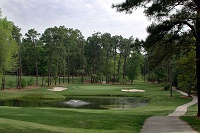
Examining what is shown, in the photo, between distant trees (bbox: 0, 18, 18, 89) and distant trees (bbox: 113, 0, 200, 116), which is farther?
distant trees (bbox: 0, 18, 18, 89)

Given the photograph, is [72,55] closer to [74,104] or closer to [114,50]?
[114,50]

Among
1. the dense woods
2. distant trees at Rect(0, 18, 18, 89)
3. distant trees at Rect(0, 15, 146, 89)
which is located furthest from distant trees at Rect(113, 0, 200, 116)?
distant trees at Rect(0, 15, 146, 89)

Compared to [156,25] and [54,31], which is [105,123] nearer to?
[156,25]

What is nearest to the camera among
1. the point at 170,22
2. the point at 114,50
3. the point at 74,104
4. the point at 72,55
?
the point at 170,22

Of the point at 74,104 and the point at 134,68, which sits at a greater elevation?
the point at 134,68

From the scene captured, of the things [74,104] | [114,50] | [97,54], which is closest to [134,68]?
[97,54]

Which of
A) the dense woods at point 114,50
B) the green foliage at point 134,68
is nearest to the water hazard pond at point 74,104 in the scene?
the dense woods at point 114,50

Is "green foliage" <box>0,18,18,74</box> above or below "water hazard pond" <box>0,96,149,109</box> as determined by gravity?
above

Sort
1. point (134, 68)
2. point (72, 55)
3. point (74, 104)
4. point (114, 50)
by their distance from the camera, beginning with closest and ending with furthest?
point (74, 104), point (134, 68), point (72, 55), point (114, 50)

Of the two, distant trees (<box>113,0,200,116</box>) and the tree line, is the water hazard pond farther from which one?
distant trees (<box>113,0,200,116</box>)

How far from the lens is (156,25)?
17578 millimetres

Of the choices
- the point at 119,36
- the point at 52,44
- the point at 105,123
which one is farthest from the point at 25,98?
the point at 119,36

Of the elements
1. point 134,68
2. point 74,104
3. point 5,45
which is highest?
point 5,45

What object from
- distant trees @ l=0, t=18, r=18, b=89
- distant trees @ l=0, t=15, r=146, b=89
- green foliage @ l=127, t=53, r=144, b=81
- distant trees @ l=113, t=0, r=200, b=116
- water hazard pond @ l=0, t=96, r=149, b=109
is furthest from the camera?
green foliage @ l=127, t=53, r=144, b=81
